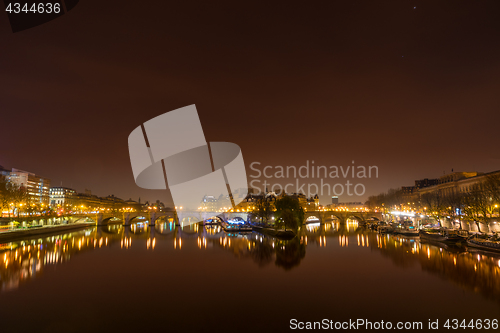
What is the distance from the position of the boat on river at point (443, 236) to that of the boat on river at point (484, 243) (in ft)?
5.15

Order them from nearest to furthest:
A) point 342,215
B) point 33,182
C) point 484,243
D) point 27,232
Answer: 1. point 484,243
2. point 27,232
3. point 342,215
4. point 33,182

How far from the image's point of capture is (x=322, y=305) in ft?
47.7

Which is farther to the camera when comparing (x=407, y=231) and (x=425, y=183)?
(x=425, y=183)

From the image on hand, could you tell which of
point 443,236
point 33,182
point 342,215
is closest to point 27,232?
point 443,236

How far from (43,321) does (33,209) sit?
193 feet

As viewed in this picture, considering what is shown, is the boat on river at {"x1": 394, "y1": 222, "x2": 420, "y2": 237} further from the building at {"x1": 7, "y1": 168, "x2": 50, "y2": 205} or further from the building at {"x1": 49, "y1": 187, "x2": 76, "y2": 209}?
the building at {"x1": 49, "y1": 187, "x2": 76, "y2": 209}

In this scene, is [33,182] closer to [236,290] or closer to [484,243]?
[236,290]

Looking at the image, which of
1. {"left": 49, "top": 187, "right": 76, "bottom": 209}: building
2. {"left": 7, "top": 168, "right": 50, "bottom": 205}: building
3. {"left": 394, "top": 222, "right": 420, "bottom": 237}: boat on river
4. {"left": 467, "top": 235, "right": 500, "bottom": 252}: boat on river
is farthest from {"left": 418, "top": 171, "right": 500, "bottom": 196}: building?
{"left": 49, "top": 187, "right": 76, "bottom": 209}: building

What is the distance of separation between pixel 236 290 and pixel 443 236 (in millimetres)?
28410

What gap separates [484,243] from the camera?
28.1 metres

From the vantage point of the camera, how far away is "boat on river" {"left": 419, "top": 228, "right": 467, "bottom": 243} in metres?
32.9

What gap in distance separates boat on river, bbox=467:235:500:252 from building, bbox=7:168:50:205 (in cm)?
11029

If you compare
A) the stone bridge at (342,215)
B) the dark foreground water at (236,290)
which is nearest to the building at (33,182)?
the stone bridge at (342,215)

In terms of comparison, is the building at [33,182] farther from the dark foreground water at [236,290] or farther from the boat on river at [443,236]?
the boat on river at [443,236]
